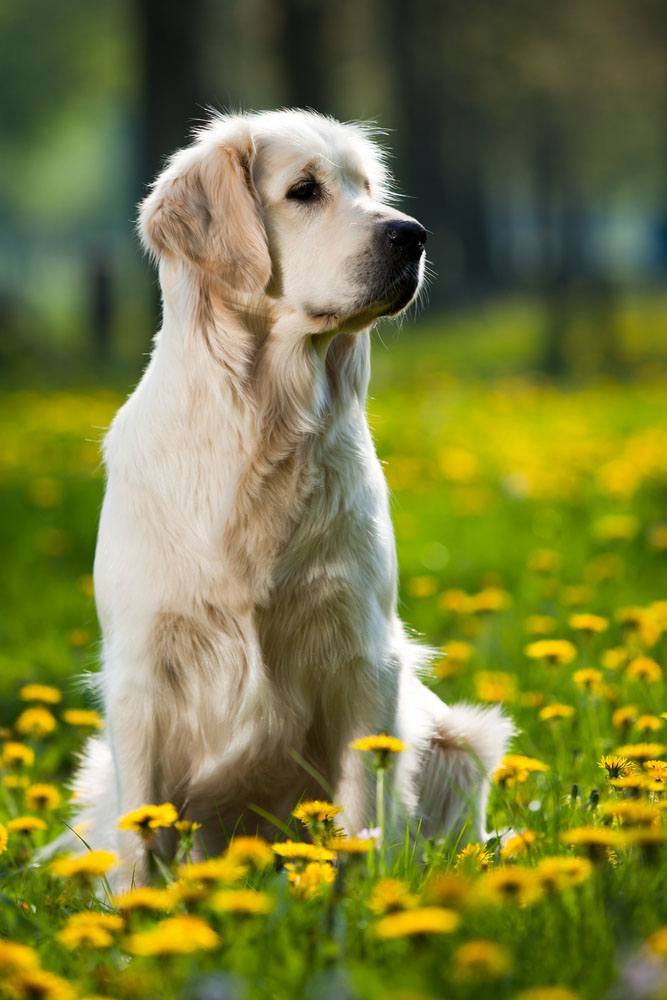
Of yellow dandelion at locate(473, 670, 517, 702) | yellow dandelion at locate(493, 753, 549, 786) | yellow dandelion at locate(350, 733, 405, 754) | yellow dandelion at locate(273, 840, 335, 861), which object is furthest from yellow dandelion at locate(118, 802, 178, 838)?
yellow dandelion at locate(473, 670, 517, 702)

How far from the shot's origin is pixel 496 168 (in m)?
32.7

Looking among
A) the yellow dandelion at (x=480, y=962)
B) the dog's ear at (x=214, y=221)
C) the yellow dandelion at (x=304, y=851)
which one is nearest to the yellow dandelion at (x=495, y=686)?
the dog's ear at (x=214, y=221)

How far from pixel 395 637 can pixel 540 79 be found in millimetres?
25064

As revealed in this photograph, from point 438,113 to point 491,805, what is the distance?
2412cm

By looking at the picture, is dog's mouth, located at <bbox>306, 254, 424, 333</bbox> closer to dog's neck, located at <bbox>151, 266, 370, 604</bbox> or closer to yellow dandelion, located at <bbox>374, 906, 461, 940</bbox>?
dog's neck, located at <bbox>151, 266, 370, 604</bbox>

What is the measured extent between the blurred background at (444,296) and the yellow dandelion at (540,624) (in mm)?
100

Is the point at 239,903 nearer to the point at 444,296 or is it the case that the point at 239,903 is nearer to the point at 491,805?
the point at 491,805

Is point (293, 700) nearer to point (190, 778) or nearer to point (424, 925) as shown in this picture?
point (190, 778)

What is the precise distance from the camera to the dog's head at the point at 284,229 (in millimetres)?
3082

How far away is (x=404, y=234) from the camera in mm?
3121

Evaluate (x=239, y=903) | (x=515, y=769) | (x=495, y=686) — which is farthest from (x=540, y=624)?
(x=239, y=903)

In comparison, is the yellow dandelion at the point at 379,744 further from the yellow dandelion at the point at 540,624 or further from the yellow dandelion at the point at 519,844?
the yellow dandelion at the point at 540,624

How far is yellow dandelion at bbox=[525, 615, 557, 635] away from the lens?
14.7 ft

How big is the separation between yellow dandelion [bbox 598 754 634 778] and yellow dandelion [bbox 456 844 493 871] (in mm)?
295
